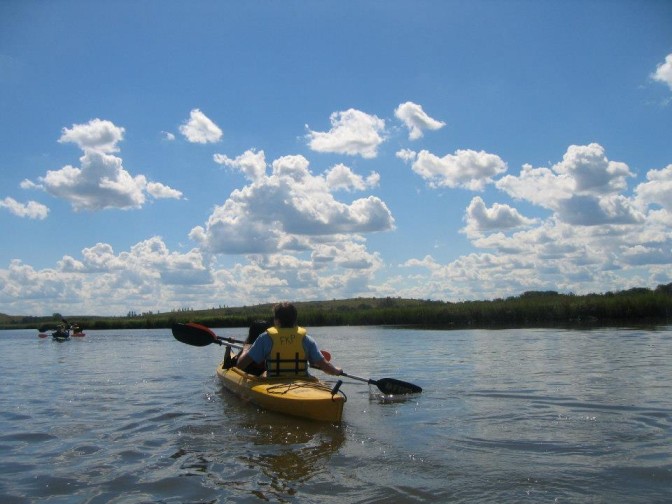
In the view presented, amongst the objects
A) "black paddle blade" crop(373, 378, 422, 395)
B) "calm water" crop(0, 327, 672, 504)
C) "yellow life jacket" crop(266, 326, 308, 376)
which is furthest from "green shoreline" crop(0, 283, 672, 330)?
"yellow life jacket" crop(266, 326, 308, 376)

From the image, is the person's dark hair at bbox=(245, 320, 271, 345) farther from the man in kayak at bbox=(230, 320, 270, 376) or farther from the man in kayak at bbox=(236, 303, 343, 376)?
the man in kayak at bbox=(236, 303, 343, 376)

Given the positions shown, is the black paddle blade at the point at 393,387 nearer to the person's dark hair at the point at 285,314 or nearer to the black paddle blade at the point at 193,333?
the person's dark hair at the point at 285,314

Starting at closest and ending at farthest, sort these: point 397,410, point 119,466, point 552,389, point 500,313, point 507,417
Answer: point 119,466
point 507,417
point 397,410
point 552,389
point 500,313

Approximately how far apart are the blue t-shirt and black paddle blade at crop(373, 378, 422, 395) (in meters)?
1.46

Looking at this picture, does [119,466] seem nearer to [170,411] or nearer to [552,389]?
[170,411]

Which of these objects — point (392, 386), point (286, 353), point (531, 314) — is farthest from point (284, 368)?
point (531, 314)

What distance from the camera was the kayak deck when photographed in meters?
7.40

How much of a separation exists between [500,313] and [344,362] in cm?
2182

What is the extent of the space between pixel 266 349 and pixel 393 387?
7.95 ft

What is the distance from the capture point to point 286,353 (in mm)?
8422

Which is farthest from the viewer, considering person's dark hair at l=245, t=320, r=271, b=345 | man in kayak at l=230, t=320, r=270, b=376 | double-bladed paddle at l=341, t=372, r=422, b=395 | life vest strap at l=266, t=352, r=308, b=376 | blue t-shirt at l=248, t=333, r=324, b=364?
person's dark hair at l=245, t=320, r=271, b=345

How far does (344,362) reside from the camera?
1638 centimetres

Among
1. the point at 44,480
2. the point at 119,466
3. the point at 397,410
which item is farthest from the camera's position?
the point at 397,410

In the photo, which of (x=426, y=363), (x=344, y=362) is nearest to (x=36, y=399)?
(x=344, y=362)
